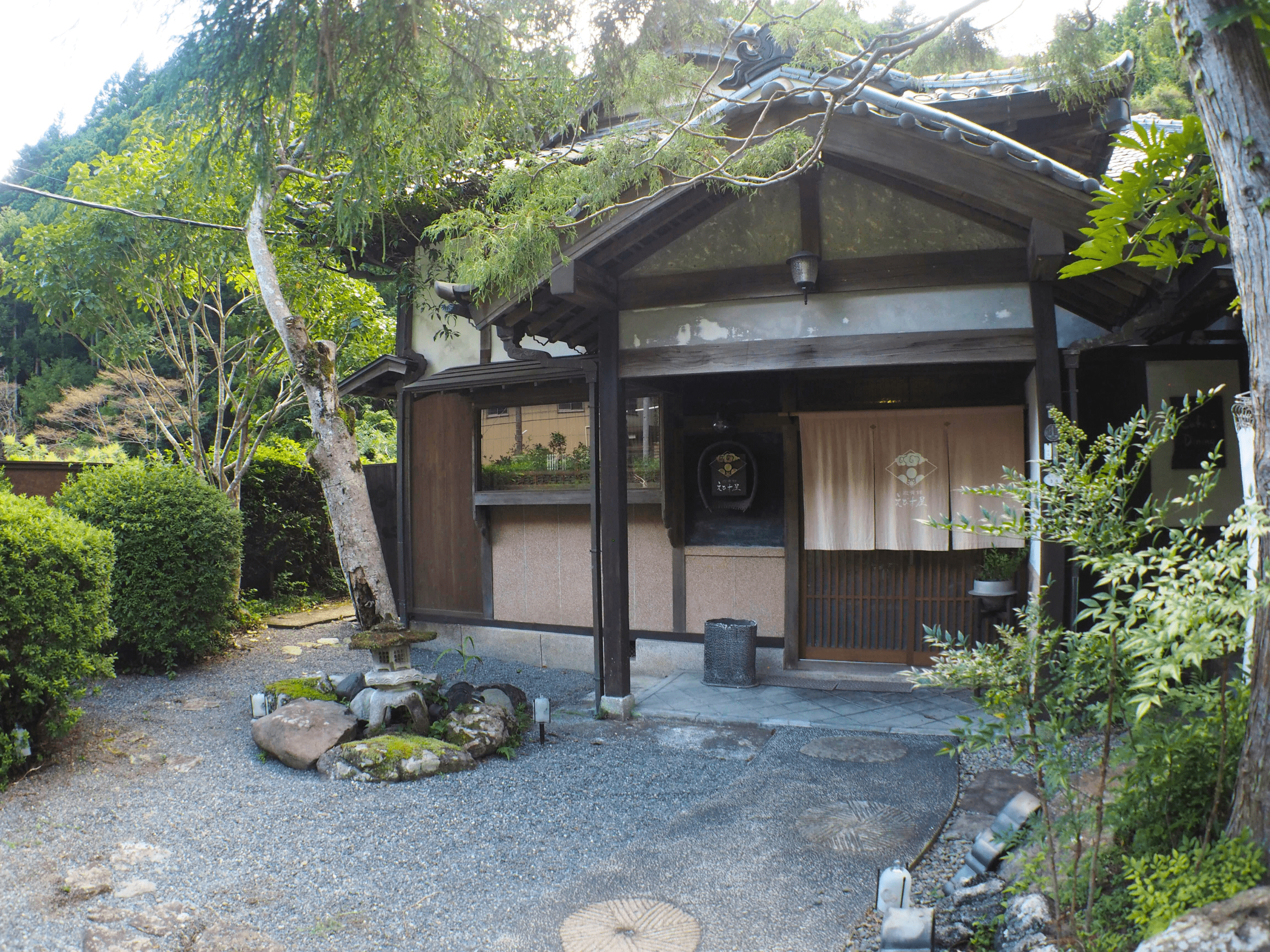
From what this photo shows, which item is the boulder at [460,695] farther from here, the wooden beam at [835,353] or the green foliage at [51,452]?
the green foliage at [51,452]

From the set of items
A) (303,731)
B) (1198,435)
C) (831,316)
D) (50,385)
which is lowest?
(303,731)

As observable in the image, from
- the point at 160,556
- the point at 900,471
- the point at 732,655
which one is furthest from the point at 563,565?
the point at 160,556

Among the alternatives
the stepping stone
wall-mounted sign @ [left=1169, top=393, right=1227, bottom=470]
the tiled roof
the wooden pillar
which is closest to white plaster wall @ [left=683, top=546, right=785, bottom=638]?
the wooden pillar

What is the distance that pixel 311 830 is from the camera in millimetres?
4383

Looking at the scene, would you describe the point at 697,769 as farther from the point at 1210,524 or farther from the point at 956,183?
the point at 1210,524

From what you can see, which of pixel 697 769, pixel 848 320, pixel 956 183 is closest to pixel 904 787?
pixel 697 769

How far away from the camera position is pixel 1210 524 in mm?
6566

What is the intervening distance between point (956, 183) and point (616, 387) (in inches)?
105

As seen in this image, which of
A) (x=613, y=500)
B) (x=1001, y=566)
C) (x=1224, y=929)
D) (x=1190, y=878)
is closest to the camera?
(x=1224, y=929)

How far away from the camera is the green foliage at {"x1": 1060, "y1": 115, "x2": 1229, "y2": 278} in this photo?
119 inches

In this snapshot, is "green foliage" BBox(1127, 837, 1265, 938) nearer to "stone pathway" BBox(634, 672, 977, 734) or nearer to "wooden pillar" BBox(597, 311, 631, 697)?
"stone pathway" BBox(634, 672, 977, 734)

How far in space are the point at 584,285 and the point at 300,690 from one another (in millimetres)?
3716

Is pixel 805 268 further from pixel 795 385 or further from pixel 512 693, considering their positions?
pixel 512 693

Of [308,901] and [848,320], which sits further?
[848,320]
